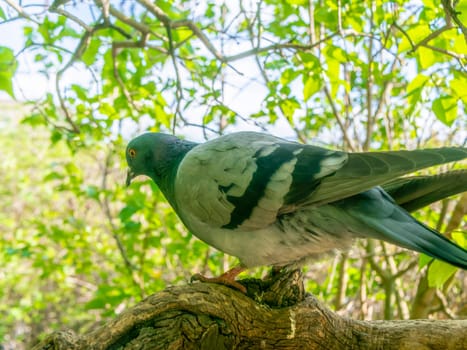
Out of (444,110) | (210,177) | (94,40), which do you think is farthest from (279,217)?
(94,40)

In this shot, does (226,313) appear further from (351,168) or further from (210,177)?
(351,168)

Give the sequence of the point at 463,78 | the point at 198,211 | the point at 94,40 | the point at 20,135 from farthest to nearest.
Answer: the point at 20,135 < the point at 94,40 < the point at 463,78 < the point at 198,211

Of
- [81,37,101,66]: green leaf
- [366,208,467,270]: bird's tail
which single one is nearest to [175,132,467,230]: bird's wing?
[366,208,467,270]: bird's tail

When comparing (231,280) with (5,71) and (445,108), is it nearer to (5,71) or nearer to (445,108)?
(445,108)

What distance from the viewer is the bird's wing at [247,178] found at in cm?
249

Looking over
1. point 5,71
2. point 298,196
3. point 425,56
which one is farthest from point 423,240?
point 5,71

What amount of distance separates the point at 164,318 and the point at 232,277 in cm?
49

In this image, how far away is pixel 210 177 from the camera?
2.68 meters

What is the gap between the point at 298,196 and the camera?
2471mm

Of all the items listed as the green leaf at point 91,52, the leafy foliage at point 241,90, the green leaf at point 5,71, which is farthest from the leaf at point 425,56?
the green leaf at point 5,71

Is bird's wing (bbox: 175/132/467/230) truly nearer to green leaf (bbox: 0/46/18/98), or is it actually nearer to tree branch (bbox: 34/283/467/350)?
tree branch (bbox: 34/283/467/350)

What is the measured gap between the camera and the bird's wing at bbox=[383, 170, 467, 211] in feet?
7.81

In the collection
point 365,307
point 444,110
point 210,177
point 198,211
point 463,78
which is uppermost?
point 463,78

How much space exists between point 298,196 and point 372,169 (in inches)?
14.8
